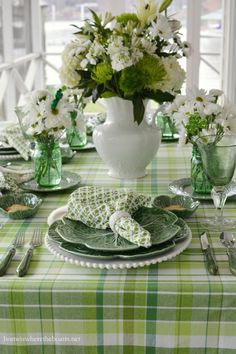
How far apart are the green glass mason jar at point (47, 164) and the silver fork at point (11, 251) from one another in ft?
1.14

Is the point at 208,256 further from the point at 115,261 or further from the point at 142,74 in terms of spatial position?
the point at 142,74

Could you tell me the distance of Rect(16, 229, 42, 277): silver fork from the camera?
1033 mm

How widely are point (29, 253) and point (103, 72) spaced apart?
1.93 feet

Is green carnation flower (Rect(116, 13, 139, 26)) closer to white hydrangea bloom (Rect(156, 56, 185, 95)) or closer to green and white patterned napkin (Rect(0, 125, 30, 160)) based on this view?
white hydrangea bloom (Rect(156, 56, 185, 95))

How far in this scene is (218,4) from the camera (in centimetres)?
422

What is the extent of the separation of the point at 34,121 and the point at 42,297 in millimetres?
630

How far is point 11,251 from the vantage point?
1.12 m

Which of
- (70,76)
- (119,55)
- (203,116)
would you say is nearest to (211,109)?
(203,116)

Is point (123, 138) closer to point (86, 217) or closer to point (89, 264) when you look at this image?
point (86, 217)

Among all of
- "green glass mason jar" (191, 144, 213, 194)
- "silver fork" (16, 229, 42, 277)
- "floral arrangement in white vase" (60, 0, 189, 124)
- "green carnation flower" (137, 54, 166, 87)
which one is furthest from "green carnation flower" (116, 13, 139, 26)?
"silver fork" (16, 229, 42, 277)

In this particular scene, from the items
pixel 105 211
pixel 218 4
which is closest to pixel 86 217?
A: pixel 105 211

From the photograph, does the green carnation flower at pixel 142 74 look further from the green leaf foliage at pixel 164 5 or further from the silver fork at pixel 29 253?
the silver fork at pixel 29 253

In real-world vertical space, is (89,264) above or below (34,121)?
below

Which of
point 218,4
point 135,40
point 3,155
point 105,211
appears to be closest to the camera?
point 105,211
